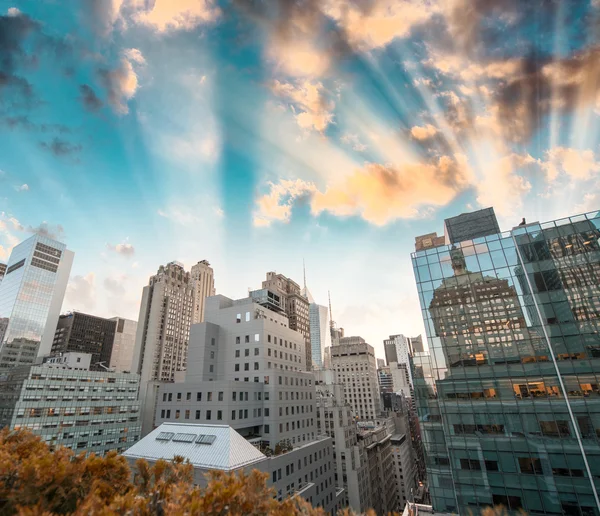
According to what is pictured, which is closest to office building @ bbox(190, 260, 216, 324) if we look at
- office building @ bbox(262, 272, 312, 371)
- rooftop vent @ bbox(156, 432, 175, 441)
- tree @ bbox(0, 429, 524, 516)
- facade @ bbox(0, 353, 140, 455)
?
office building @ bbox(262, 272, 312, 371)

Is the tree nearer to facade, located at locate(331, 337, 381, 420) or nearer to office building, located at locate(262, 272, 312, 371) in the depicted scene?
office building, located at locate(262, 272, 312, 371)

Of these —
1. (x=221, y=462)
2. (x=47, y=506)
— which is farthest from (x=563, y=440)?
(x=47, y=506)

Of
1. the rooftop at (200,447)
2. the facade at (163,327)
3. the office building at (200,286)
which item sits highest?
the office building at (200,286)

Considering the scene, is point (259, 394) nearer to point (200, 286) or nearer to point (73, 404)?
point (73, 404)

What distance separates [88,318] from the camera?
194 metres

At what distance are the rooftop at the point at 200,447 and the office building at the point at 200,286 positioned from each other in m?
128

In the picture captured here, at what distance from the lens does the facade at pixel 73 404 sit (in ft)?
287

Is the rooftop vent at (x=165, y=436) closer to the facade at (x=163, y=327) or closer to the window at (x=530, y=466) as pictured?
the window at (x=530, y=466)

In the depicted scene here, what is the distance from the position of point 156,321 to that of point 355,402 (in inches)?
4310

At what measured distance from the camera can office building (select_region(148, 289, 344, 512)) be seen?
170 feet

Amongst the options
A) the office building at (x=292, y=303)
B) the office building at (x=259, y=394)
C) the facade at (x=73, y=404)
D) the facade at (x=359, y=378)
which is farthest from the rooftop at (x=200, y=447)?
the facade at (x=359, y=378)

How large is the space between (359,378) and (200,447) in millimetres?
147529

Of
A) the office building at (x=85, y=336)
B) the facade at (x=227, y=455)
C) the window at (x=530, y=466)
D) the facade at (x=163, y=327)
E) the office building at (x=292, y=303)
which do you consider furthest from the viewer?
the office building at (x=85, y=336)

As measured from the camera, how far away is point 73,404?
96.2 metres
